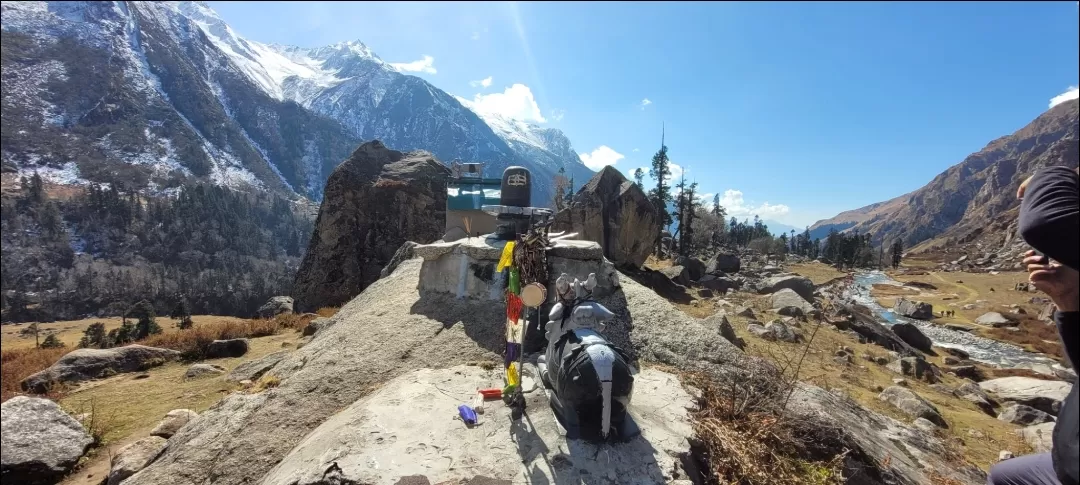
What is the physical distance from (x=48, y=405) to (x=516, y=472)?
8520 mm

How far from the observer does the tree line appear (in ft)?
243

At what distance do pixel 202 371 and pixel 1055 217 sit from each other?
15027mm

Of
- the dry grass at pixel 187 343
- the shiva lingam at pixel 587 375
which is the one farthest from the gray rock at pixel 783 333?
the dry grass at pixel 187 343

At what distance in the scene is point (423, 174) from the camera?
2775cm

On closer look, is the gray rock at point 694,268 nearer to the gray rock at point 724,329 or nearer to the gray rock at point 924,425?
the gray rock at point 724,329

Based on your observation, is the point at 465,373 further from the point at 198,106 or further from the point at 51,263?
the point at 198,106

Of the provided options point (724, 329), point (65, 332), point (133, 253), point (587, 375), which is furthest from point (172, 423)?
point (133, 253)

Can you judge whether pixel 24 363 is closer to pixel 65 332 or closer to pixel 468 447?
pixel 468 447

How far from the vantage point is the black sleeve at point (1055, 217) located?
2254 mm

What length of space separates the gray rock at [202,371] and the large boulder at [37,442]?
12.7ft

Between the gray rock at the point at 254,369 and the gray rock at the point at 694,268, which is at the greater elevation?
the gray rock at the point at 694,268

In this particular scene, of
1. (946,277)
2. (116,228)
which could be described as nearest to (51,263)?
(116,228)

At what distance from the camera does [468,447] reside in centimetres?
483

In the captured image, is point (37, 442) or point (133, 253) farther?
point (133, 253)
